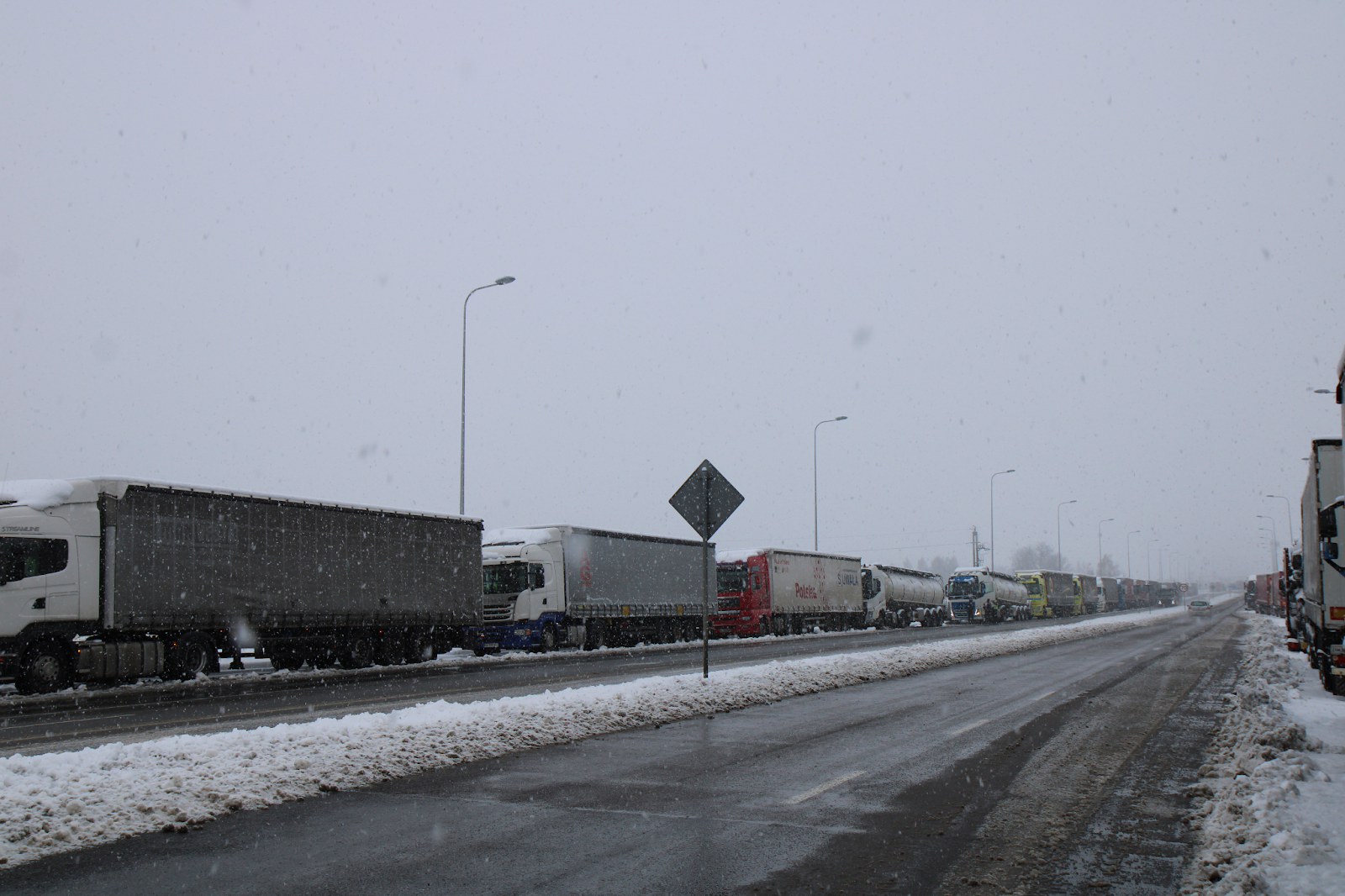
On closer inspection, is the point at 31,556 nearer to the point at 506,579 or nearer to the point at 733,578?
the point at 506,579

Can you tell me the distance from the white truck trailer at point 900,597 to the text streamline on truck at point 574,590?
19201mm

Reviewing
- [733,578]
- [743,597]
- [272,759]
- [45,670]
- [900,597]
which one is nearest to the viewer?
[272,759]

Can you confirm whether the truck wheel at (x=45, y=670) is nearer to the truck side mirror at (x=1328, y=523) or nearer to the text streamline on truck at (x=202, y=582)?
the text streamline on truck at (x=202, y=582)

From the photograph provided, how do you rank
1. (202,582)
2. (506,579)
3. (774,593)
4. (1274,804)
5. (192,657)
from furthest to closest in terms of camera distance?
(774,593) < (506,579) < (202,582) < (192,657) < (1274,804)

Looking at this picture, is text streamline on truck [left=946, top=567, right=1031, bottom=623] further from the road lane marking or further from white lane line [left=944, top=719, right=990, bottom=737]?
the road lane marking

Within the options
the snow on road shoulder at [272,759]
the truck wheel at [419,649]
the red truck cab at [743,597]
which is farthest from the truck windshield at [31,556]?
the red truck cab at [743,597]

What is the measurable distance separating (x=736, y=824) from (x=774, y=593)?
36232mm

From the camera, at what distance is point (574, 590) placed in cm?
3095

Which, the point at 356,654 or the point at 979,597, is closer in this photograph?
the point at 356,654

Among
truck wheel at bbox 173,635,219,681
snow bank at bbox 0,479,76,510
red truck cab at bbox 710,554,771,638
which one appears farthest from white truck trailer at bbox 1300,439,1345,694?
red truck cab at bbox 710,554,771,638

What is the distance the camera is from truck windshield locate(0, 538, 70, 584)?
55.3 ft

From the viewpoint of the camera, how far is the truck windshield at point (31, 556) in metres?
16.8

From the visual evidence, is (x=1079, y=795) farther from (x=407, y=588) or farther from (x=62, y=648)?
(x=407, y=588)

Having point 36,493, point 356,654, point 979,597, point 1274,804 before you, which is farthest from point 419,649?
point 979,597
